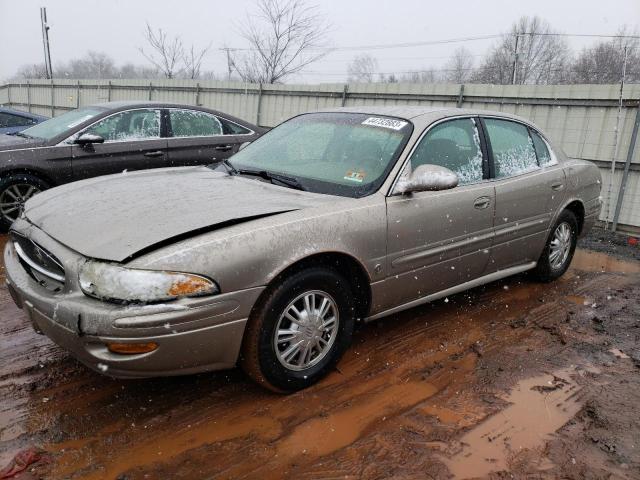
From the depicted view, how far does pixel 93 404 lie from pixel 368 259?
5.62 feet

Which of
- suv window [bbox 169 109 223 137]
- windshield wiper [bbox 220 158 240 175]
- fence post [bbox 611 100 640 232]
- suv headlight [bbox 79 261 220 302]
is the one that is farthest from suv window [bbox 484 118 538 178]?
suv window [bbox 169 109 223 137]

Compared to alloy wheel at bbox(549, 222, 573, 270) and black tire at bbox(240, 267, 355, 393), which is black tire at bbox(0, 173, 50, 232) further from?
alloy wheel at bbox(549, 222, 573, 270)

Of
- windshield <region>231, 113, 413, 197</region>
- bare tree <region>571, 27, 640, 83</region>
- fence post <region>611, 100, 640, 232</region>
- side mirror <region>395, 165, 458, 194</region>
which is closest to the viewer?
side mirror <region>395, 165, 458, 194</region>

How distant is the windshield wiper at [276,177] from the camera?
3.39 m

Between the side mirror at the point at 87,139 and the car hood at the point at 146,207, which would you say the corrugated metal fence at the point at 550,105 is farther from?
the car hood at the point at 146,207

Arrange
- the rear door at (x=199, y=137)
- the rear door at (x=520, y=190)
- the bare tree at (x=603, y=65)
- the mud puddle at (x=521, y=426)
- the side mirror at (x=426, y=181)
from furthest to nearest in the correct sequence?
the bare tree at (x=603, y=65) → the rear door at (x=199, y=137) → the rear door at (x=520, y=190) → the side mirror at (x=426, y=181) → the mud puddle at (x=521, y=426)

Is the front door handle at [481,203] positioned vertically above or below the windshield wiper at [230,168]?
below

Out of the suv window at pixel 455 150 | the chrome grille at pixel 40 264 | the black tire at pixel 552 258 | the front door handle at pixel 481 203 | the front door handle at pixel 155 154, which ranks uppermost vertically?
the suv window at pixel 455 150

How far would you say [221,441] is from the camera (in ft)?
8.35

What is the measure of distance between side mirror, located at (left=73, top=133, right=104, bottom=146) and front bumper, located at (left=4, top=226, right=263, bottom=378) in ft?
12.2

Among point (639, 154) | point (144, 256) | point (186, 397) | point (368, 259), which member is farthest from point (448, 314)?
point (639, 154)

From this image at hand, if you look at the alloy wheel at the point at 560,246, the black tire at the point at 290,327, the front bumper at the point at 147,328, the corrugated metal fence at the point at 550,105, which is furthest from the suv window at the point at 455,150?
the corrugated metal fence at the point at 550,105

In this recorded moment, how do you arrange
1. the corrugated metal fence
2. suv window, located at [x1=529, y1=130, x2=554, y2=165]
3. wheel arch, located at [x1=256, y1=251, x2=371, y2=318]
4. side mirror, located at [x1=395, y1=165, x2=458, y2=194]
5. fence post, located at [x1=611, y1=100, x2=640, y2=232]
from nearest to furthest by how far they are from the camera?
wheel arch, located at [x1=256, y1=251, x2=371, y2=318] < side mirror, located at [x1=395, y1=165, x2=458, y2=194] < suv window, located at [x1=529, y1=130, x2=554, y2=165] < fence post, located at [x1=611, y1=100, x2=640, y2=232] < the corrugated metal fence

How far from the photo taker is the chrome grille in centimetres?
261
